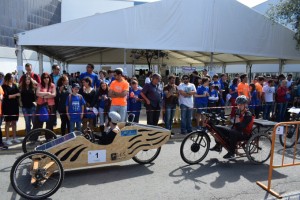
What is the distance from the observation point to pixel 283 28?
1486cm

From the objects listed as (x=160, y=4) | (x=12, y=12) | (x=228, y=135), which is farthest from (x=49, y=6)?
(x=228, y=135)

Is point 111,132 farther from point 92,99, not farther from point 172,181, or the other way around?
point 92,99

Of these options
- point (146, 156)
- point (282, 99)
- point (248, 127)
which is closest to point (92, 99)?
point (146, 156)

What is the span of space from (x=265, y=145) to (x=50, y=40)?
28.1 ft

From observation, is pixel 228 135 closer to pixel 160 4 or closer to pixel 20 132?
pixel 20 132

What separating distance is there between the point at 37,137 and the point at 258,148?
455cm

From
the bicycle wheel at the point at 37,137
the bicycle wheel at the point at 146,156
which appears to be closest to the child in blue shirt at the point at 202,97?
the bicycle wheel at the point at 146,156

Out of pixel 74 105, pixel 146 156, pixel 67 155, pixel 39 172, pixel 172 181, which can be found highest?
pixel 74 105

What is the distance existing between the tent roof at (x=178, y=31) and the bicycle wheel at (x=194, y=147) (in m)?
7.09

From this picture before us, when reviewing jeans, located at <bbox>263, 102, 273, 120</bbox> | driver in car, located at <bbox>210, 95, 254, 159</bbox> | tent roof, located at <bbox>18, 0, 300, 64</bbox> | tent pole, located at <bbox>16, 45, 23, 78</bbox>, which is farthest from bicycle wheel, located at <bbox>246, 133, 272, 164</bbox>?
tent pole, located at <bbox>16, 45, 23, 78</bbox>

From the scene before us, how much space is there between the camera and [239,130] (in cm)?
564

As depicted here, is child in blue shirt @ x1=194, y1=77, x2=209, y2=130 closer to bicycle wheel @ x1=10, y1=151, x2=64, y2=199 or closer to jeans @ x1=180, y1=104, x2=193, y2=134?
jeans @ x1=180, y1=104, x2=193, y2=134

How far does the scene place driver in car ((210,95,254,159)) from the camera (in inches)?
217

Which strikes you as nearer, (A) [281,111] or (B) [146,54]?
(A) [281,111]
